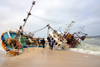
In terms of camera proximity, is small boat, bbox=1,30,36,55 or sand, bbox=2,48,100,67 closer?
sand, bbox=2,48,100,67

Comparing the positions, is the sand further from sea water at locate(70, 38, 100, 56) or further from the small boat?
sea water at locate(70, 38, 100, 56)

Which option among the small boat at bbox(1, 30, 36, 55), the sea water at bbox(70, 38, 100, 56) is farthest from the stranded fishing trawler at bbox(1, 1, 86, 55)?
the sea water at bbox(70, 38, 100, 56)

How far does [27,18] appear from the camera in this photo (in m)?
9.66

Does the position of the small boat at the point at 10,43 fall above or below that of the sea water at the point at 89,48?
above

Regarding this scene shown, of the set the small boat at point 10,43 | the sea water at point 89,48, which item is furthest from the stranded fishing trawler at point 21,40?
the sea water at point 89,48

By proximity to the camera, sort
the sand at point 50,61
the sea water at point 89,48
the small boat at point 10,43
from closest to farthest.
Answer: the sand at point 50,61 < the small boat at point 10,43 < the sea water at point 89,48

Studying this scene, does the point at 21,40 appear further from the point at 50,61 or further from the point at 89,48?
the point at 89,48

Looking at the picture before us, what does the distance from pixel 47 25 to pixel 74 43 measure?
691 cm

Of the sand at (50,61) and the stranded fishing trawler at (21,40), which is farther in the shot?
the stranded fishing trawler at (21,40)

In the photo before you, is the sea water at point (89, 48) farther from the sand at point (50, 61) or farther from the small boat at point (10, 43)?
the small boat at point (10, 43)

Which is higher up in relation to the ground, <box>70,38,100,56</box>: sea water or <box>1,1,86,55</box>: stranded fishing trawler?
<box>1,1,86,55</box>: stranded fishing trawler

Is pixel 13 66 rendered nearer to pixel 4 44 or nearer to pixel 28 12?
pixel 4 44

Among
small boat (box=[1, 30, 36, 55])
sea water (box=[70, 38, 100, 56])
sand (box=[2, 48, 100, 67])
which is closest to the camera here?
sand (box=[2, 48, 100, 67])


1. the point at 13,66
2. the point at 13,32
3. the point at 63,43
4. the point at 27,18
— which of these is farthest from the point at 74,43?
the point at 13,66
